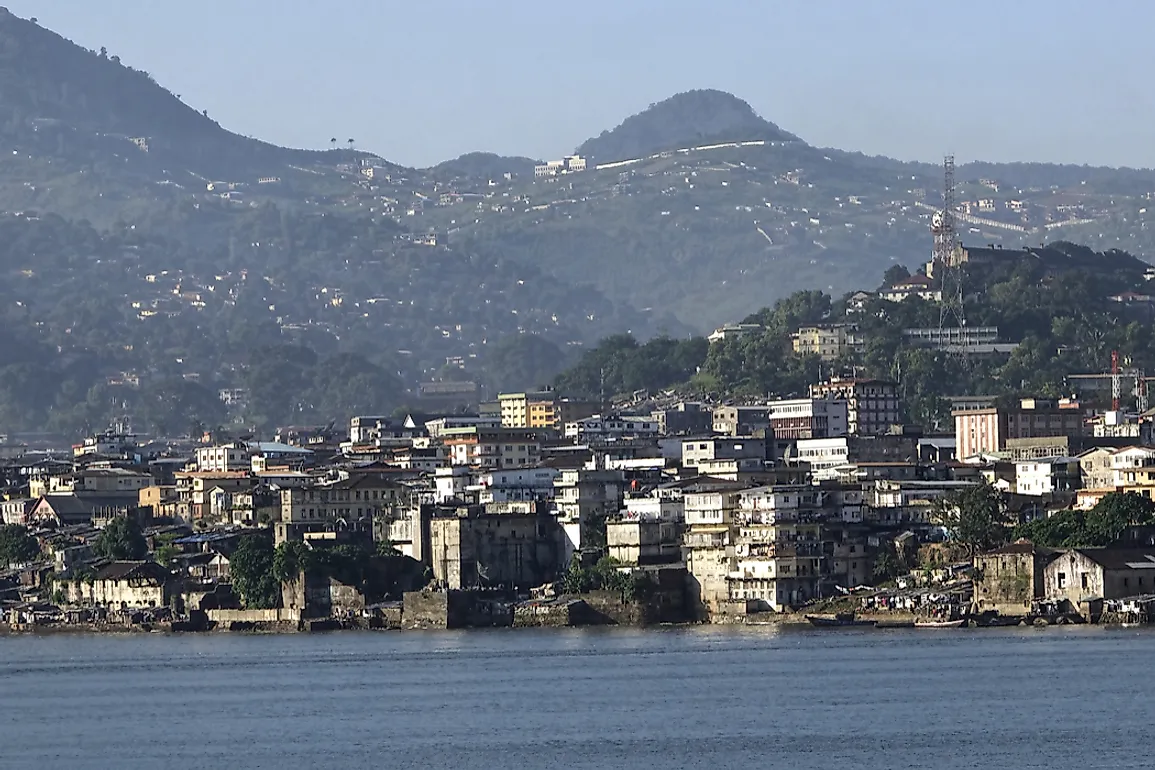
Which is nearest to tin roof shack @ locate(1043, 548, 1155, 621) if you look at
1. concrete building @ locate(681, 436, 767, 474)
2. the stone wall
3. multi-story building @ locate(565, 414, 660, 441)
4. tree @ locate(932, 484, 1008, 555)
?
tree @ locate(932, 484, 1008, 555)

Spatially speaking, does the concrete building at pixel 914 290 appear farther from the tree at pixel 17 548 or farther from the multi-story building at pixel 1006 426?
the tree at pixel 17 548

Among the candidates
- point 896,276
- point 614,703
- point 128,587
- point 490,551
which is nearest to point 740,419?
point 128,587

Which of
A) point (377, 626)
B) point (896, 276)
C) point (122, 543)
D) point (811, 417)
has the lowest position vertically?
point (377, 626)

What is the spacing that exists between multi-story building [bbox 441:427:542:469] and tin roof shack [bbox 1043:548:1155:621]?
4092cm

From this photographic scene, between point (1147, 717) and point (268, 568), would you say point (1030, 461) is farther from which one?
point (1147, 717)

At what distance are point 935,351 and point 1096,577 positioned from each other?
251 ft

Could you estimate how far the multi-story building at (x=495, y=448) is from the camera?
4596 inches

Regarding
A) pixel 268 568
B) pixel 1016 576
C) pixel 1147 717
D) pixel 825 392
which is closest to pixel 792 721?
pixel 1147 717

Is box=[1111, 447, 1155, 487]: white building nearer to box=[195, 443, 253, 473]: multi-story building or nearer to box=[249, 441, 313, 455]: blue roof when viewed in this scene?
box=[195, 443, 253, 473]: multi-story building

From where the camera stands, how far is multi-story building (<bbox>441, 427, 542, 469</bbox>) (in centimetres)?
11675

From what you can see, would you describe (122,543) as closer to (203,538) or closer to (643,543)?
(203,538)

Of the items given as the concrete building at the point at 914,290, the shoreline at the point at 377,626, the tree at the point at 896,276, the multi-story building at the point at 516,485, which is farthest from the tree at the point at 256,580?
the tree at the point at 896,276

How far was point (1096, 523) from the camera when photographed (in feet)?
255

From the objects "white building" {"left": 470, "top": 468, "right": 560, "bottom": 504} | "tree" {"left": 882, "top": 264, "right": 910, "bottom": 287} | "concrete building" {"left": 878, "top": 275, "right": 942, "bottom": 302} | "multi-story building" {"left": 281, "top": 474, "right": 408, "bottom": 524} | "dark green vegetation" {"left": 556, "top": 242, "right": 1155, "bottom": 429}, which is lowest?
"multi-story building" {"left": 281, "top": 474, "right": 408, "bottom": 524}
